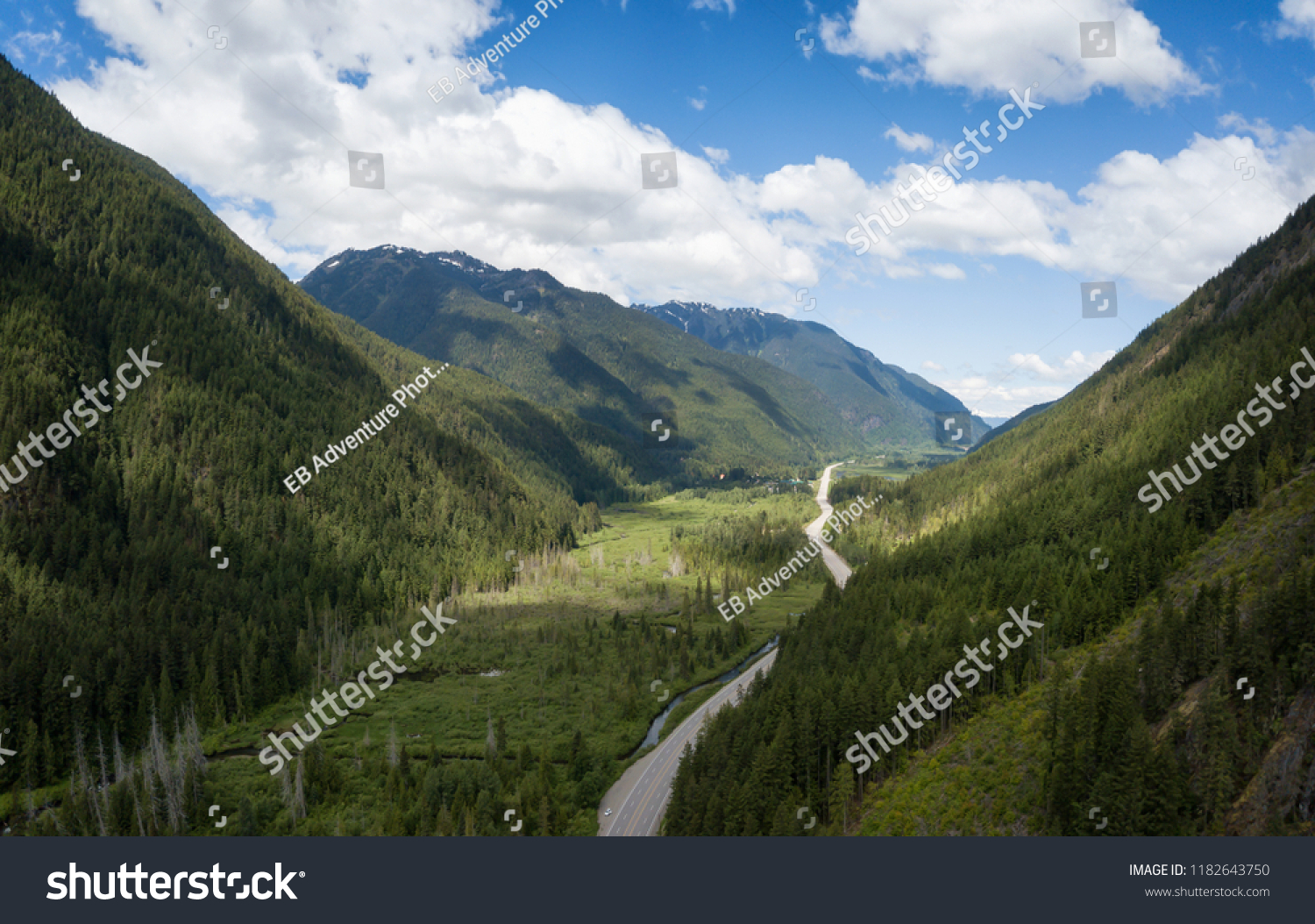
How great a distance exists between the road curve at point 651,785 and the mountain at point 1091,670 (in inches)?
216

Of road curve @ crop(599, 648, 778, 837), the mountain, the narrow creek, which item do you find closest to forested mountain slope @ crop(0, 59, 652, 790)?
the narrow creek

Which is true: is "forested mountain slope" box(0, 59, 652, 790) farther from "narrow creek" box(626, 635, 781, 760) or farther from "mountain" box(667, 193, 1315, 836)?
"mountain" box(667, 193, 1315, 836)

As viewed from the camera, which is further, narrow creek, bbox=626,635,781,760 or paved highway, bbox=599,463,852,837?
narrow creek, bbox=626,635,781,760

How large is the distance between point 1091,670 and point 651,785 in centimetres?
4652

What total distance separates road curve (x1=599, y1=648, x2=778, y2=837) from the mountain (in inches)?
216

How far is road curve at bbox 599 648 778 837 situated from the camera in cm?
7319

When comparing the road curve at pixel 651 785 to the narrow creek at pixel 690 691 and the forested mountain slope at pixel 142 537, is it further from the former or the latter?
the forested mountain slope at pixel 142 537

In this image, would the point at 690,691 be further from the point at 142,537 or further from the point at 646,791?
the point at 142,537

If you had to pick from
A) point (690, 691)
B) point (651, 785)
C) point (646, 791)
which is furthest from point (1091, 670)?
point (690, 691)

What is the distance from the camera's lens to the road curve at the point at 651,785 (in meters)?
73.2

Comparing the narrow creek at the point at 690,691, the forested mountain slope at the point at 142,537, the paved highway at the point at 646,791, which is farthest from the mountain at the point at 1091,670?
the forested mountain slope at the point at 142,537

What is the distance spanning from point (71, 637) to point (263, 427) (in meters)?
95.7

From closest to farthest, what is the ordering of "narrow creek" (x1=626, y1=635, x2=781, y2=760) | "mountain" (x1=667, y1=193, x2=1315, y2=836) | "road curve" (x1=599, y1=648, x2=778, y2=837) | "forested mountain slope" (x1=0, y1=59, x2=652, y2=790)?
"mountain" (x1=667, y1=193, x2=1315, y2=836)
"road curve" (x1=599, y1=648, x2=778, y2=837)
"narrow creek" (x1=626, y1=635, x2=781, y2=760)
"forested mountain slope" (x1=0, y1=59, x2=652, y2=790)

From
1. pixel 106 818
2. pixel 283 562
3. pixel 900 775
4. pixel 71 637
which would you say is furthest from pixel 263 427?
pixel 900 775
